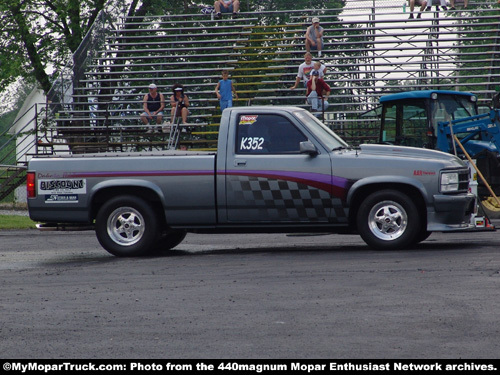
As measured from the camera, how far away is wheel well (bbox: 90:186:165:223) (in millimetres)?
12000

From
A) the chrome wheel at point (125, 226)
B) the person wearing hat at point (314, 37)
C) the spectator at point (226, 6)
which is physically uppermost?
the spectator at point (226, 6)

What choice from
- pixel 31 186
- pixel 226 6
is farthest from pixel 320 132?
pixel 226 6

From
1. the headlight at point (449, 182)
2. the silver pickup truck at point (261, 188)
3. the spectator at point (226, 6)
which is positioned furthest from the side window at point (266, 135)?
the spectator at point (226, 6)

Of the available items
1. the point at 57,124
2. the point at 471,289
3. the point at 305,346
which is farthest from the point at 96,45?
the point at 305,346

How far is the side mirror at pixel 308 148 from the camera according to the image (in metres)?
11.4

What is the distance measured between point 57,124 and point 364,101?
29.6 feet

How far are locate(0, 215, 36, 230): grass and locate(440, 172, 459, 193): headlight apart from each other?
1025 cm

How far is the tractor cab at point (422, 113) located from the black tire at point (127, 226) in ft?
20.8

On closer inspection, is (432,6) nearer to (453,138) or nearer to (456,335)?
(453,138)

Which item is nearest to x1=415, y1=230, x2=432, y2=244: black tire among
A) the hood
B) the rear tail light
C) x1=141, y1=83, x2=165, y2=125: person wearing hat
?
the hood

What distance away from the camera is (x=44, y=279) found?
32.6 ft

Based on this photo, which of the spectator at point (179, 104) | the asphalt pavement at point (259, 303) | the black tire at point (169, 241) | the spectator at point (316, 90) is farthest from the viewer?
the spectator at point (179, 104)

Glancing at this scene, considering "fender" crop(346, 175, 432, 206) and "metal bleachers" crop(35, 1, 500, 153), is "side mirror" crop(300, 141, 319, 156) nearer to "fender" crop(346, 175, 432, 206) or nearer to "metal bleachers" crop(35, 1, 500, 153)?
"fender" crop(346, 175, 432, 206)

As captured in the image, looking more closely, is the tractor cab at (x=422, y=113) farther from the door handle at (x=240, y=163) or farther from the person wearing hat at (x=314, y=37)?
the person wearing hat at (x=314, y=37)
